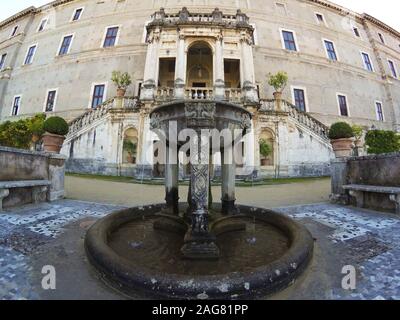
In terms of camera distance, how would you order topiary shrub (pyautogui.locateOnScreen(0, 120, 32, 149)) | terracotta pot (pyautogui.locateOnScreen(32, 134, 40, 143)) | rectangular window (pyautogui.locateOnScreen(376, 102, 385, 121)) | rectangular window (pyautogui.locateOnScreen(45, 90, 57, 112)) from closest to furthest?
Answer: terracotta pot (pyautogui.locateOnScreen(32, 134, 40, 143)) → topiary shrub (pyautogui.locateOnScreen(0, 120, 32, 149)) → rectangular window (pyautogui.locateOnScreen(45, 90, 57, 112)) → rectangular window (pyautogui.locateOnScreen(376, 102, 385, 121))

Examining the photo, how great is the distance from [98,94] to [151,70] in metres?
8.07

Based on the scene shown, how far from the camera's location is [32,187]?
559 centimetres

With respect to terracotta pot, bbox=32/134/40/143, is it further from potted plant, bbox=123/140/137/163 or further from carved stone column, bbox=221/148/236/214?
carved stone column, bbox=221/148/236/214

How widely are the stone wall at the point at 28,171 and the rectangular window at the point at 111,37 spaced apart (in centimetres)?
2147

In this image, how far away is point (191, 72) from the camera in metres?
21.2

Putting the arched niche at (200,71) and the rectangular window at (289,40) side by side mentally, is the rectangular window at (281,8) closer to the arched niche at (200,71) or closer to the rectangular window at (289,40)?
the rectangular window at (289,40)

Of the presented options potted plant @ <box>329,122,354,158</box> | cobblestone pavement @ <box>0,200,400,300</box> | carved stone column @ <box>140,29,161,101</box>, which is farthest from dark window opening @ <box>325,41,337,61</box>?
cobblestone pavement @ <box>0,200,400,300</box>

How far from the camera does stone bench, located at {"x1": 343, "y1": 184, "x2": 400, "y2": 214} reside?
4652 mm

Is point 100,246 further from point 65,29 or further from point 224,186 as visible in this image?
point 65,29

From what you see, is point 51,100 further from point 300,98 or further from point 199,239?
point 199,239

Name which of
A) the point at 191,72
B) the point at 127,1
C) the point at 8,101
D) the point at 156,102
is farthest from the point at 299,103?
the point at 8,101

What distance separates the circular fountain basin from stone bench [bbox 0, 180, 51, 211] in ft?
8.31

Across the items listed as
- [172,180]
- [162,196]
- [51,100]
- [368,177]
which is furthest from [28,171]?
[51,100]

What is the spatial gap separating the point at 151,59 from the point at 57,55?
48.5 ft
